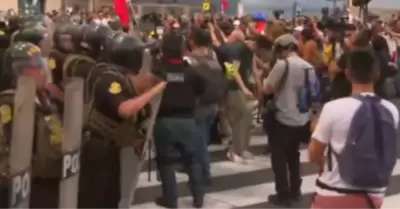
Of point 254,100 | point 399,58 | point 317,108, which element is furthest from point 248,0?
point 317,108

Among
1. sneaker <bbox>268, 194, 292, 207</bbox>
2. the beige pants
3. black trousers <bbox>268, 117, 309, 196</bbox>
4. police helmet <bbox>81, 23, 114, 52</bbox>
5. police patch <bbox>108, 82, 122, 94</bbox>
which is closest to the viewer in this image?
police patch <bbox>108, 82, 122, 94</bbox>

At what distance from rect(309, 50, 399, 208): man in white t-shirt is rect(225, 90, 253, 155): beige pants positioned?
4.54 meters

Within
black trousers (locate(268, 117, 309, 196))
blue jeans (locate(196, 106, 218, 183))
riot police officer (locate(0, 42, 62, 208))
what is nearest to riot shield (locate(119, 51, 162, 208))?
riot police officer (locate(0, 42, 62, 208))

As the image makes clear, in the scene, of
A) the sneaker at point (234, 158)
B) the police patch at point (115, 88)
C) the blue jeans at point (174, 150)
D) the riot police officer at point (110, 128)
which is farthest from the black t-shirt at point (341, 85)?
the sneaker at point (234, 158)

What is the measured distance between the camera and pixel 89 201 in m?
4.50

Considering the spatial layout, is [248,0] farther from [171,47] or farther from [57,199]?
[57,199]

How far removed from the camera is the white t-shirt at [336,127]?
3.80 meters

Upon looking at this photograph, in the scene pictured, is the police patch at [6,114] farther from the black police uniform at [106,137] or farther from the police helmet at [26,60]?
the black police uniform at [106,137]

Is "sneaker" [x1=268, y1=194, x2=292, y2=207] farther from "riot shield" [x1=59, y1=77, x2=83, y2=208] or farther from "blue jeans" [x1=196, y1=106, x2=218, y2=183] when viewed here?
"riot shield" [x1=59, y1=77, x2=83, y2=208]

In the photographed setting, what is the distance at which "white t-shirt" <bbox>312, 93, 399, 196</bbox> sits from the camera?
3799 millimetres

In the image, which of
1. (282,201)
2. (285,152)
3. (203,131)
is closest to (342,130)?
(285,152)

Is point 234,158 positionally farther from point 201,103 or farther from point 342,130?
point 342,130

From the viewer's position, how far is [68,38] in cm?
591

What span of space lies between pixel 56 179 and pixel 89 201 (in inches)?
20.0
